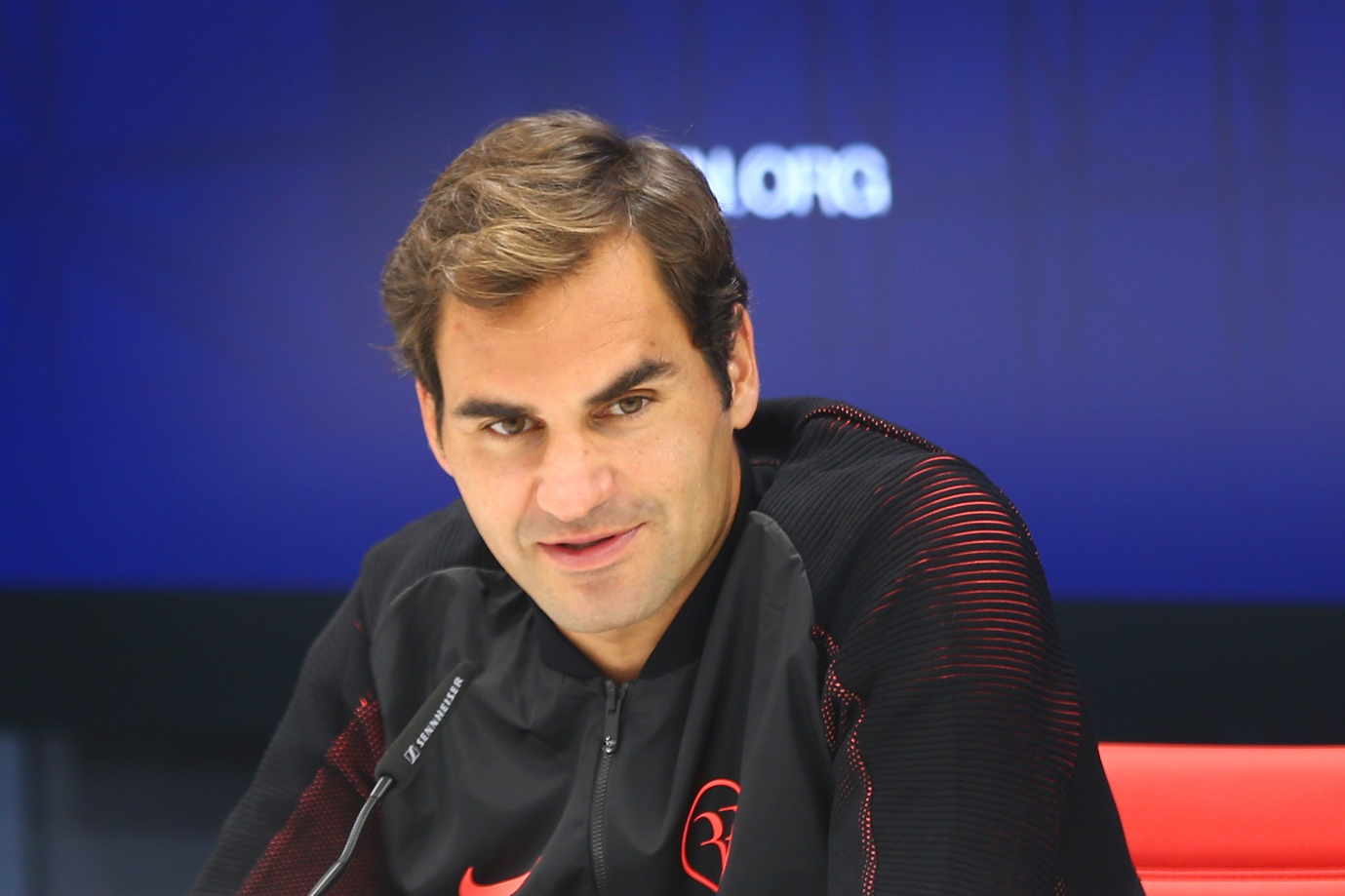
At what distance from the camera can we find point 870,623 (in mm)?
1016

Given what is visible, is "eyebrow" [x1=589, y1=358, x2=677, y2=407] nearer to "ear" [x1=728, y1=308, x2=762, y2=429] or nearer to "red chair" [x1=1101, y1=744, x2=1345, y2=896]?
"ear" [x1=728, y1=308, x2=762, y2=429]

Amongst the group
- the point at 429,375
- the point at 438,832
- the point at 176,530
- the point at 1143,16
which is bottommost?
the point at 176,530

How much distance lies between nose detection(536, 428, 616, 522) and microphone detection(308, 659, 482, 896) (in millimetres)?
180

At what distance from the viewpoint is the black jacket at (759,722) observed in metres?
0.95

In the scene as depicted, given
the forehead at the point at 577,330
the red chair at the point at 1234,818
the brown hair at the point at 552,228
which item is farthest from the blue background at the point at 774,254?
the forehead at the point at 577,330

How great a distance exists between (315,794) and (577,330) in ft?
1.73

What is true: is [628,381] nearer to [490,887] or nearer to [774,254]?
[490,887]

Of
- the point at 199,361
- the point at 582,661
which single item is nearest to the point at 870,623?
the point at 582,661

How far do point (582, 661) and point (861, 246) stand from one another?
1973 millimetres

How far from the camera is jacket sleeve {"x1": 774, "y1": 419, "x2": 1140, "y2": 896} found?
3.03 ft

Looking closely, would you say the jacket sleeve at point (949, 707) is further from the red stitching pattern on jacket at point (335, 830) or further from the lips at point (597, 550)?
the red stitching pattern on jacket at point (335, 830)

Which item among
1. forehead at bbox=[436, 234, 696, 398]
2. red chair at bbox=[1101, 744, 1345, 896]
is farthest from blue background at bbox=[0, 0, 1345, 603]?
forehead at bbox=[436, 234, 696, 398]

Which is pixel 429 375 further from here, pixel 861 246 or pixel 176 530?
pixel 176 530

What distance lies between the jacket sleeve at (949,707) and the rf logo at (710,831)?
11 centimetres
